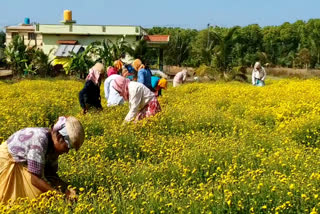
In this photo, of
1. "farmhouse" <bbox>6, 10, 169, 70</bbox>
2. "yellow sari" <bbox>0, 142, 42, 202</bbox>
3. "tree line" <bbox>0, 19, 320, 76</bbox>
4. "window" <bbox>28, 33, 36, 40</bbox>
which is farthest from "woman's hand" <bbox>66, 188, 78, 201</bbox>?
"window" <bbox>28, 33, 36, 40</bbox>

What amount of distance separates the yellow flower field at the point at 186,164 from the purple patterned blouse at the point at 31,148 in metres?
0.29

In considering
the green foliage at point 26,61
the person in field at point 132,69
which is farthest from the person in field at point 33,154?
the green foliage at point 26,61

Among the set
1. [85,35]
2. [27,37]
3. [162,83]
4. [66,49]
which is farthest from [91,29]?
[162,83]

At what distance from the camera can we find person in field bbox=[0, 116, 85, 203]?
429 centimetres

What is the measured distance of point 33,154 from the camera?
4.29 meters

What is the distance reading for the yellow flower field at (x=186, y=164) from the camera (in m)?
4.05

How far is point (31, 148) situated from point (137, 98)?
3590mm

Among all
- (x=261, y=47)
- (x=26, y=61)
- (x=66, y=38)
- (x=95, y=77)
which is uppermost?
(x=95, y=77)

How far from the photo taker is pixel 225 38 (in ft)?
92.5

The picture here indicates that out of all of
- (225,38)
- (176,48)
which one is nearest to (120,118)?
(225,38)

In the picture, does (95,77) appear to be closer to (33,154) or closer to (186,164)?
(186,164)

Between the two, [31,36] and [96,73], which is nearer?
[96,73]

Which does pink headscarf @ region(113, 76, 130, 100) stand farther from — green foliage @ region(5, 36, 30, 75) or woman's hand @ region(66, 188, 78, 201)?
green foliage @ region(5, 36, 30, 75)

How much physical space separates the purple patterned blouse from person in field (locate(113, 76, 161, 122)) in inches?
135
